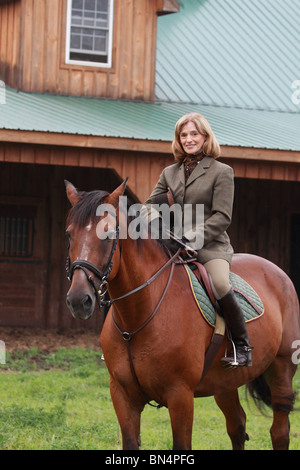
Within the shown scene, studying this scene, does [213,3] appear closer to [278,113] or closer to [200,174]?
[278,113]

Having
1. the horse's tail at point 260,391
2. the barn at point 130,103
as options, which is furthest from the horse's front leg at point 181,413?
the barn at point 130,103

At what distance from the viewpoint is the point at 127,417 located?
4734mm

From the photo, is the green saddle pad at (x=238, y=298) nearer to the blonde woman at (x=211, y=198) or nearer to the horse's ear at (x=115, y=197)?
the blonde woman at (x=211, y=198)

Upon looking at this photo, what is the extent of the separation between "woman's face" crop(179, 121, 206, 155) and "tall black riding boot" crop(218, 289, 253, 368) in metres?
1.02

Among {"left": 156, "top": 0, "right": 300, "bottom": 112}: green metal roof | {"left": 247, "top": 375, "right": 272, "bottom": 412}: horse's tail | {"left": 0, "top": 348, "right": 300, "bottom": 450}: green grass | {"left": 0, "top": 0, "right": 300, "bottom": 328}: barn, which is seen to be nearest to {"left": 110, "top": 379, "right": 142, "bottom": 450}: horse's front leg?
{"left": 0, "top": 348, "right": 300, "bottom": 450}: green grass

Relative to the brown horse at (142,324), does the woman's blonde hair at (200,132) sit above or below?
above

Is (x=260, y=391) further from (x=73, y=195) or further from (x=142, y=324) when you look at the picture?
(x=73, y=195)

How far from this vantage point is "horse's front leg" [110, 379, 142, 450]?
15.5 feet

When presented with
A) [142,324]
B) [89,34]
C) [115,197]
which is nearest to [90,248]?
[115,197]

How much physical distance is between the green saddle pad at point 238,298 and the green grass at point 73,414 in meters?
1.14

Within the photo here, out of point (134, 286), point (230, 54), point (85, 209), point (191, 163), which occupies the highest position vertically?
point (230, 54)

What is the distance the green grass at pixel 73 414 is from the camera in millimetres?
6801

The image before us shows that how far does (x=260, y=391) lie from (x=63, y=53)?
8.42m
